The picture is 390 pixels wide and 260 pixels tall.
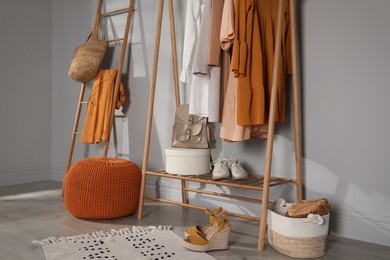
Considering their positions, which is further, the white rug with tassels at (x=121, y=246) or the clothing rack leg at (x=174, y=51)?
the clothing rack leg at (x=174, y=51)

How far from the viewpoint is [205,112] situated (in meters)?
2.66

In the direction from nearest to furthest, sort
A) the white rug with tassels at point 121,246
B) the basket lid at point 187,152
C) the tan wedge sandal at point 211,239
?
1. the white rug with tassels at point 121,246
2. the tan wedge sandal at point 211,239
3. the basket lid at point 187,152

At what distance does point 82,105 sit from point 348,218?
2757mm

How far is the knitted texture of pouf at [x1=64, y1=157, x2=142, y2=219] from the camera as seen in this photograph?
2.73 m

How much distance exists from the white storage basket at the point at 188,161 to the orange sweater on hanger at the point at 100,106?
1.06m

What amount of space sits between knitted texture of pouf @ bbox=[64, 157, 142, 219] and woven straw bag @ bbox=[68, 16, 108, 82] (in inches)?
40.8

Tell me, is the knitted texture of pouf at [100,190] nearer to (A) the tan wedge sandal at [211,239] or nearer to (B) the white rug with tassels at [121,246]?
(B) the white rug with tassels at [121,246]

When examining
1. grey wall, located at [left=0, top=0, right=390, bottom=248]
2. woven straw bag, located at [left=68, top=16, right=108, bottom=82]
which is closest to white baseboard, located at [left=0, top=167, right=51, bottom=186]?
woven straw bag, located at [left=68, top=16, right=108, bottom=82]

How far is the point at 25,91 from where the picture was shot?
14.1ft

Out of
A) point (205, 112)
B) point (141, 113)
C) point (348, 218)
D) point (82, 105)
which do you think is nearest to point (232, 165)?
point (205, 112)

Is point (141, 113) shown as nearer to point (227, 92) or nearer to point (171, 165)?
point (171, 165)

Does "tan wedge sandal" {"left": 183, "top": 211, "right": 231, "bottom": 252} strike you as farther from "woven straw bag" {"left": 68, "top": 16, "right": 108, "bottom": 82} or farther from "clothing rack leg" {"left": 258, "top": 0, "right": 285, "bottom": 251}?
"woven straw bag" {"left": 68, "top": 16, "right": 108, "bottom": 82}

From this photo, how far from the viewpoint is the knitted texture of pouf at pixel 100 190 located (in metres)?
2.73

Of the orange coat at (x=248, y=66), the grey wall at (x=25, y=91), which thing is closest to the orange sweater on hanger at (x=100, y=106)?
the grey wall at (x=25, y=91)
